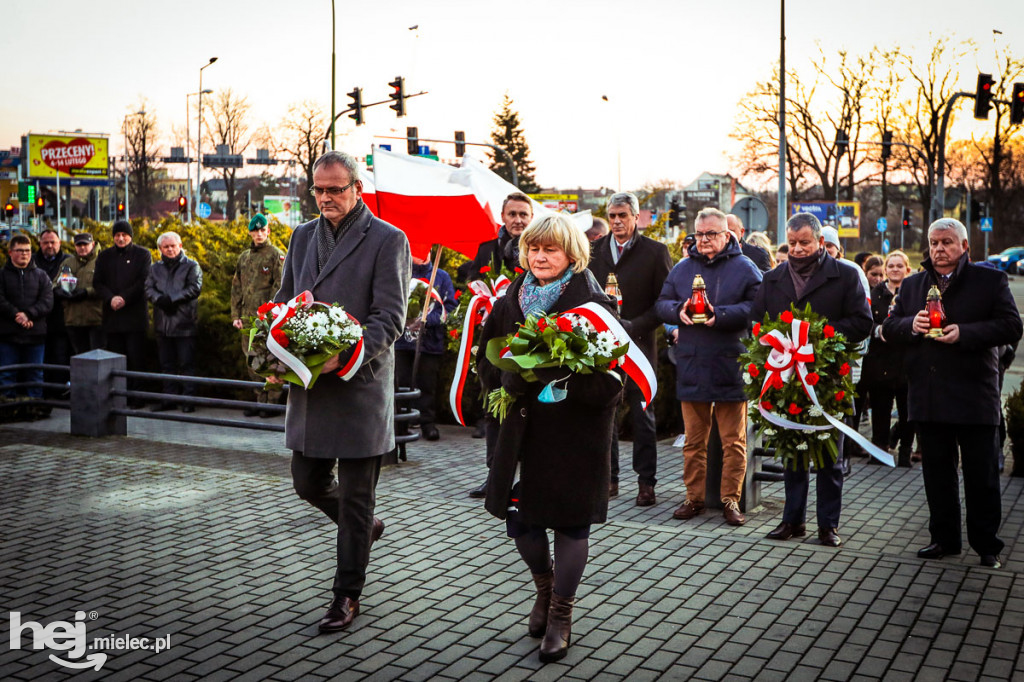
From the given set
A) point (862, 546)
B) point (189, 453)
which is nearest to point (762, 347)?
point (862, 546)

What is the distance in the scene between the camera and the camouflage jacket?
449 inches

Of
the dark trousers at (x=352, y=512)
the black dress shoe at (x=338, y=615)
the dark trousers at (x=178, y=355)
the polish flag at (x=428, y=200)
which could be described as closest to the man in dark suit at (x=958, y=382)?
the dark trousers at (x=352, y=512)

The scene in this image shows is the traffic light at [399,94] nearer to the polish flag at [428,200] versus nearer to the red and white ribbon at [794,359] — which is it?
the polish flag at [428,200]

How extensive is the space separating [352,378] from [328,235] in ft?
2.22

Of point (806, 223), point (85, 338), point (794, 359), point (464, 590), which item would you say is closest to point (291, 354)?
point (464, 590)

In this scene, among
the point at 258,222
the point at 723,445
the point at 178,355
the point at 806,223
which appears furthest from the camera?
the point at 178,355

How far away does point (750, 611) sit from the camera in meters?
5.30

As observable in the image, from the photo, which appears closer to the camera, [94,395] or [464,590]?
[464,590]

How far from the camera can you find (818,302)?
666 cm

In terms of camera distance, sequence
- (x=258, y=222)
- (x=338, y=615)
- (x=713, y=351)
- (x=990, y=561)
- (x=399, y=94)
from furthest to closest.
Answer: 1. (x=399, y=94)
2. (x=258, y=222)
3. (x=713, y=351)
4. (x=990, y=561)
5. (x=338, y=615)

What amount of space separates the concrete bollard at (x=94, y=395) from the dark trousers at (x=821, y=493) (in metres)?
6.41

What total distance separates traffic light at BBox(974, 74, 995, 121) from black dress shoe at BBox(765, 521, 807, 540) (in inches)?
838

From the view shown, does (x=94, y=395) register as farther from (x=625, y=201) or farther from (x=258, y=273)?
(x=625, y=201)

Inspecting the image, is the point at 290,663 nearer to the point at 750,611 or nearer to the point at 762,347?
the point at 750,611
